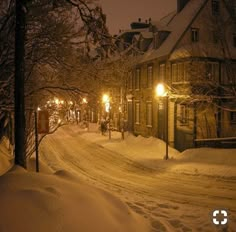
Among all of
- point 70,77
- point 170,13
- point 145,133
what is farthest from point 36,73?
point 170,13

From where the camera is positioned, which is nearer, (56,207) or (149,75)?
(56,207)

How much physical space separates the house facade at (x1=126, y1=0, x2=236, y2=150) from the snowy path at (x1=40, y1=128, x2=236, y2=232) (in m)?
4.83

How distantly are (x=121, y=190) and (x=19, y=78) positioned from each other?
22.3 feet

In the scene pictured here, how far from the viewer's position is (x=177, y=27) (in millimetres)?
31234

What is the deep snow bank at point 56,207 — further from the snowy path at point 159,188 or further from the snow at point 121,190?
the snowy path at point 159,188

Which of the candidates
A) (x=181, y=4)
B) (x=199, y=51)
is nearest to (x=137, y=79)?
(x=181, y=4)

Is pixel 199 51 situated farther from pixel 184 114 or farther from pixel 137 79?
pixel 137 79

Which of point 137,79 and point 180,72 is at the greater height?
point 137,79

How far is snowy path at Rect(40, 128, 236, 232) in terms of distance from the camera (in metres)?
9.47

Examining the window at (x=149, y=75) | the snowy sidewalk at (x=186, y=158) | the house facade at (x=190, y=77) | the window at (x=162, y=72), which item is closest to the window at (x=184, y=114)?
the house facade at (x=190, y=77)

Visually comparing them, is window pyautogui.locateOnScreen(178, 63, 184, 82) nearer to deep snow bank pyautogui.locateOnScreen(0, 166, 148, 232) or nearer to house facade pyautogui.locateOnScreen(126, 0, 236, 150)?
house facade pyautogui.locateOnScreen(126, 0, 236, 150)

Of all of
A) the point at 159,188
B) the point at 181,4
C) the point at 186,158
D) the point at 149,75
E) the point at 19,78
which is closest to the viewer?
the point at 19,78

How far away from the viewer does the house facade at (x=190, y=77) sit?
22.7 meters

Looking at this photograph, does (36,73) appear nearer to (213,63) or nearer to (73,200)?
(73,200)
